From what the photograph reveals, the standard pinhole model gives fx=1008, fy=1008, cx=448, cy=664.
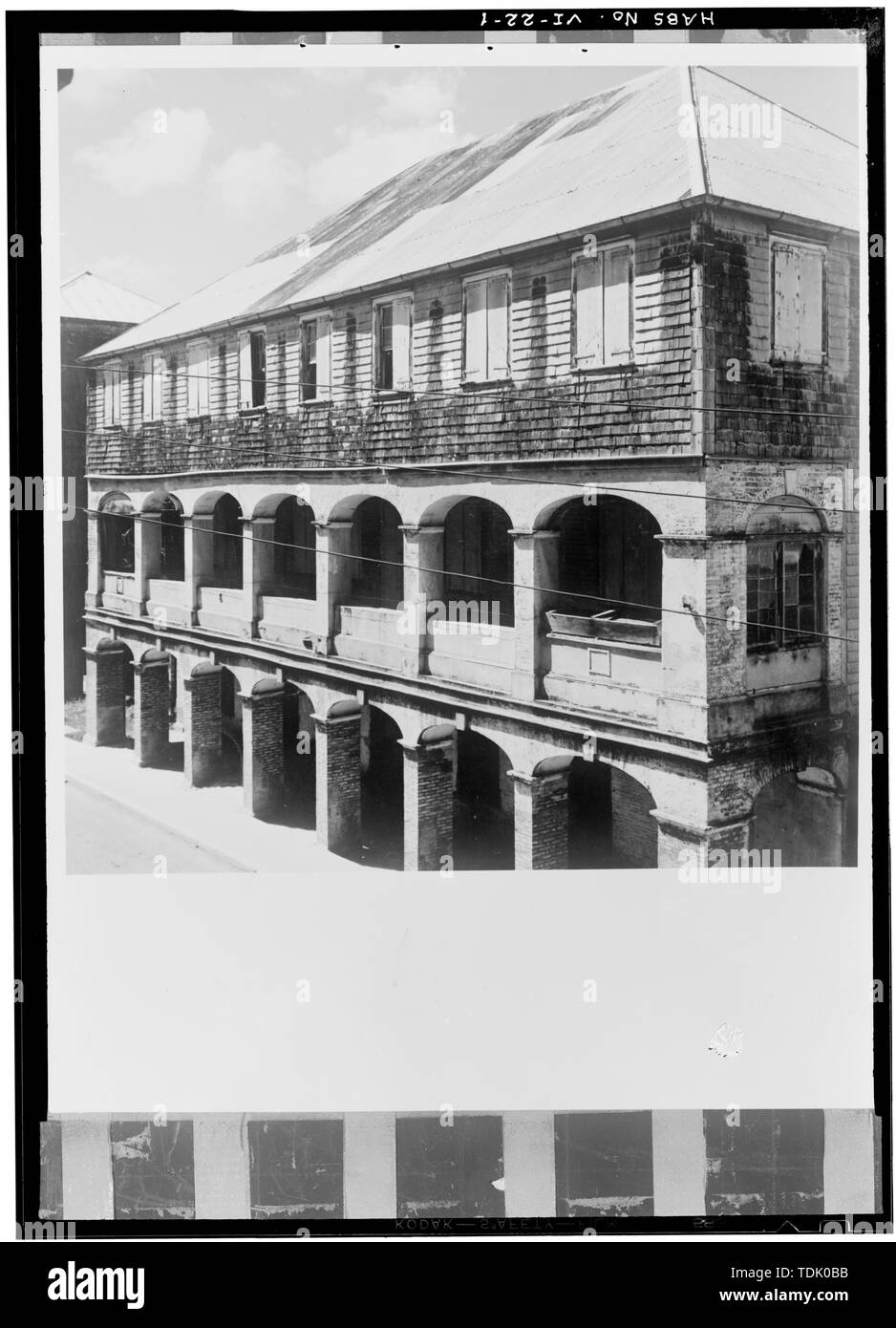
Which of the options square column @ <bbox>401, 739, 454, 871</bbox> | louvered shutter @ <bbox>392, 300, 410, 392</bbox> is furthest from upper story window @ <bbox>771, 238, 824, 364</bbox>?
square column @ <bbox>401, 739, 454, 871</bbox>

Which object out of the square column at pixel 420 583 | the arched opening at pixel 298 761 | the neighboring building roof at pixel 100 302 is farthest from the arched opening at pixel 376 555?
the neighboring building roof at pixel 100 302

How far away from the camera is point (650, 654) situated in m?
7.33

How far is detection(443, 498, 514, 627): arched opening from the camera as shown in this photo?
8.18 meters

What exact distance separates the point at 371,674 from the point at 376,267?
10.8ft

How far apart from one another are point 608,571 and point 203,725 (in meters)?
3.93

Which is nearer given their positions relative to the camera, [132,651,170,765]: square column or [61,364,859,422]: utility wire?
[61,364,859,422]: utility wire

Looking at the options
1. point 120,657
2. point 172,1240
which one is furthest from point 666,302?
point 172,1240

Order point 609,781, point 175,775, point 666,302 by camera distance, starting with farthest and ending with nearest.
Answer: point 175,775, point 609,781, point 666,302

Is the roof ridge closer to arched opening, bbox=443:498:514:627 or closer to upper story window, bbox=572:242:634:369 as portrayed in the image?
upper story window, bbox=572:242:634:369

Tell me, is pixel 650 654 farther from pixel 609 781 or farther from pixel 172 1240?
pixel 172 1240

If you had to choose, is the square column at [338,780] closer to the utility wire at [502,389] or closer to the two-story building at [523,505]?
the two-story building at [523,505]

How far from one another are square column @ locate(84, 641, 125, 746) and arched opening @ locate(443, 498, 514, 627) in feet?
9.35

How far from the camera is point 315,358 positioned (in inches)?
333

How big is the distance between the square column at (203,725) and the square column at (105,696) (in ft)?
2.03
